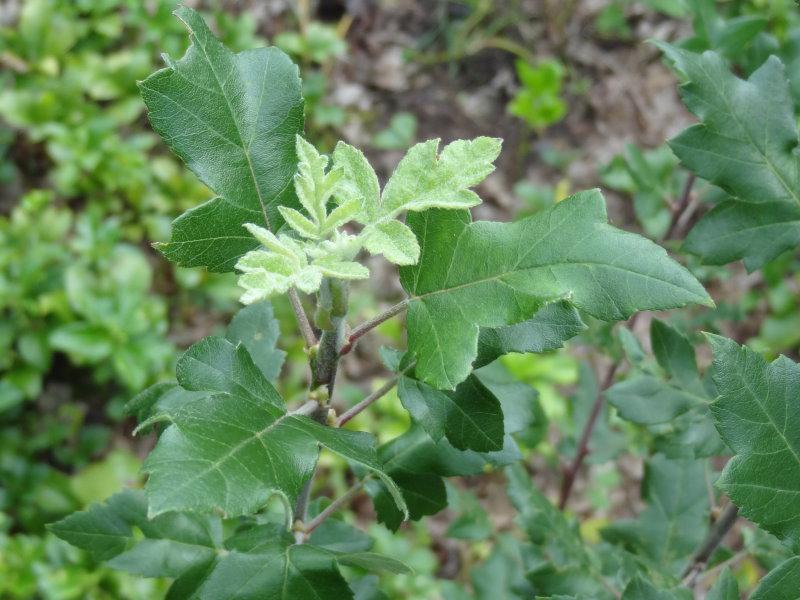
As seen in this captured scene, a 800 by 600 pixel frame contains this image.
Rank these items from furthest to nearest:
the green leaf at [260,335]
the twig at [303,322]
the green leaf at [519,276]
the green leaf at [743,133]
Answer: the green leaf at [260,335] < the green leaf at [743,133] < the twig at [303,322] < the green leaf at [519,276]

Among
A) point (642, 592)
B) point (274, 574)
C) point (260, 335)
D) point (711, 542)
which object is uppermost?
point (260, 335)

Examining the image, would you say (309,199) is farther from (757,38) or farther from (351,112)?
(351,112)

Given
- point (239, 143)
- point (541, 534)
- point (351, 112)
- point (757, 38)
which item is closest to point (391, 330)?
point (351, 112)

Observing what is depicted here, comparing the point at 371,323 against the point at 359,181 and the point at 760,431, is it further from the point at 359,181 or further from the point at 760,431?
the point at 760,431

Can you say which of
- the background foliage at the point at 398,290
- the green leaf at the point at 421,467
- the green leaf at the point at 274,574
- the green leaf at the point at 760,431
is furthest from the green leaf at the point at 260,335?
the green leaf at the point at 760,431

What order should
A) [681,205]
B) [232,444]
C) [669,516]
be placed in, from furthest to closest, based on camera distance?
[681,205] → [669,516] → [232,444]

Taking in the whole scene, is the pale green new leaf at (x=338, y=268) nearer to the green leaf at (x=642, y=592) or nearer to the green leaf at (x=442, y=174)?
the green leaf at (x=442, y=174)

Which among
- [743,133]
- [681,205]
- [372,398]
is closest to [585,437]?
[681,205]
